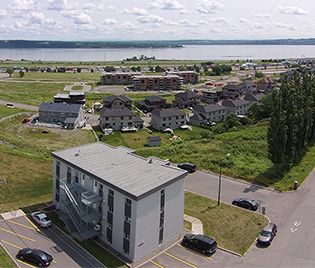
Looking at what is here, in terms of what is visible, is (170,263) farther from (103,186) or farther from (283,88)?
(283,88)

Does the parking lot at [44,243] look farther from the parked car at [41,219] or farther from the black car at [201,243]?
the black car at [201,243]

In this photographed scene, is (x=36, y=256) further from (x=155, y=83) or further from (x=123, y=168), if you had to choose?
(x=155, y=83)

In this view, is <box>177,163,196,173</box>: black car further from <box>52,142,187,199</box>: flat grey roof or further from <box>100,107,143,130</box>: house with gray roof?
<box>100,107,143,130</box>: house with gray roof

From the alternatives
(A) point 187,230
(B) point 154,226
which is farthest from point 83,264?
(A) point 187,230

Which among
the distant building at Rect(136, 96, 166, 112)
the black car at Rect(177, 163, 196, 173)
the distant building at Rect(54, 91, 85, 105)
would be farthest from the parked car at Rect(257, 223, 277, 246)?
the distant building at Rect(54, 91, 85, 105)

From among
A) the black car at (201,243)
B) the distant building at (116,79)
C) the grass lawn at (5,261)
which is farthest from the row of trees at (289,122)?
the distant building at (116,79)

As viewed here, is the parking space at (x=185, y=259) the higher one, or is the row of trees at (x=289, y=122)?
the row of trees at (x=289, y=122)
